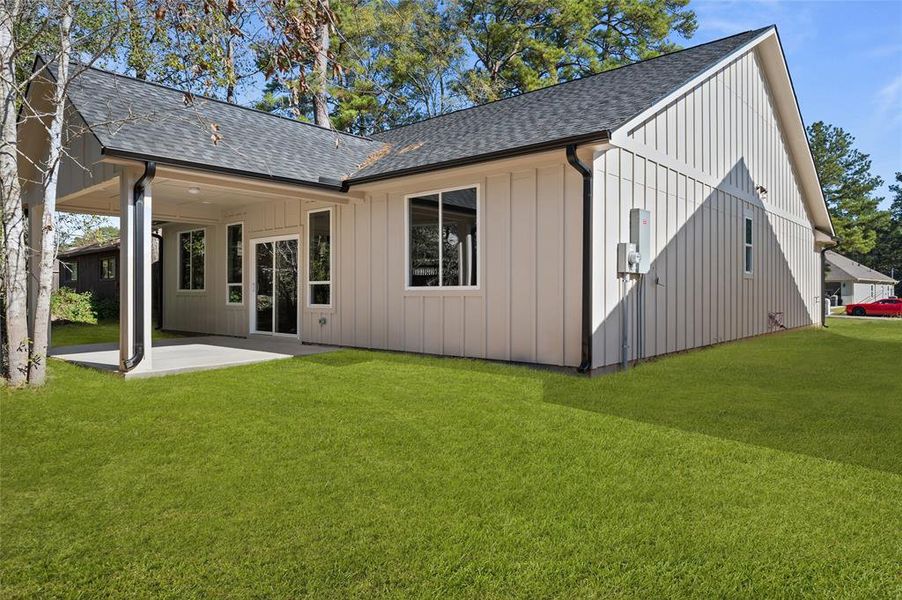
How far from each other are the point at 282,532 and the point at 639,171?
672 centimetres

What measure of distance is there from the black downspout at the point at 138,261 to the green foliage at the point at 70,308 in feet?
35.1

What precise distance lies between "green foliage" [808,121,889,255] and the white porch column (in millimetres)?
39419

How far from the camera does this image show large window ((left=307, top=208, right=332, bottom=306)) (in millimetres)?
9680

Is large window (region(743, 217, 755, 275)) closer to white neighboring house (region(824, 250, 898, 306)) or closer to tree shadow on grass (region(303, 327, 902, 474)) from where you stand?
tree shadow on grass (region(303, 327, 902, 474))

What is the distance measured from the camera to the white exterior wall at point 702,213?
704cm

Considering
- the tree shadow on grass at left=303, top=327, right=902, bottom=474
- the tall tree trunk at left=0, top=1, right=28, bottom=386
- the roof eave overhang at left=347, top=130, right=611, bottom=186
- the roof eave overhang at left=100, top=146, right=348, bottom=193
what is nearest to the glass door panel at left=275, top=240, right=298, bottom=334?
the roof eave overhang at left=100, top=146, right=348, bottom=193

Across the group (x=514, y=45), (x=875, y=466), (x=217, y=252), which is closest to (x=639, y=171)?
(x=875, y=466)

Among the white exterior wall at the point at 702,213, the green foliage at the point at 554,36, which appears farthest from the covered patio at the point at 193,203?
the green foliage at the point at 554,36

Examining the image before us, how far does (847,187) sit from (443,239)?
41.8 metres

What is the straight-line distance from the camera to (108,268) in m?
20.4

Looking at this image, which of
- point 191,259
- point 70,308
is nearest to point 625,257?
point 191,259

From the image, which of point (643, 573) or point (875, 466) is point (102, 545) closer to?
point (643, 573)

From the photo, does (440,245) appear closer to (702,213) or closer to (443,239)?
(443,239)

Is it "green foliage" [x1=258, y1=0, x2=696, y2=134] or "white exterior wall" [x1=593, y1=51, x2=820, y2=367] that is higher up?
"green foliage" [x1=258, y1=0, x2=696, y2=134]
